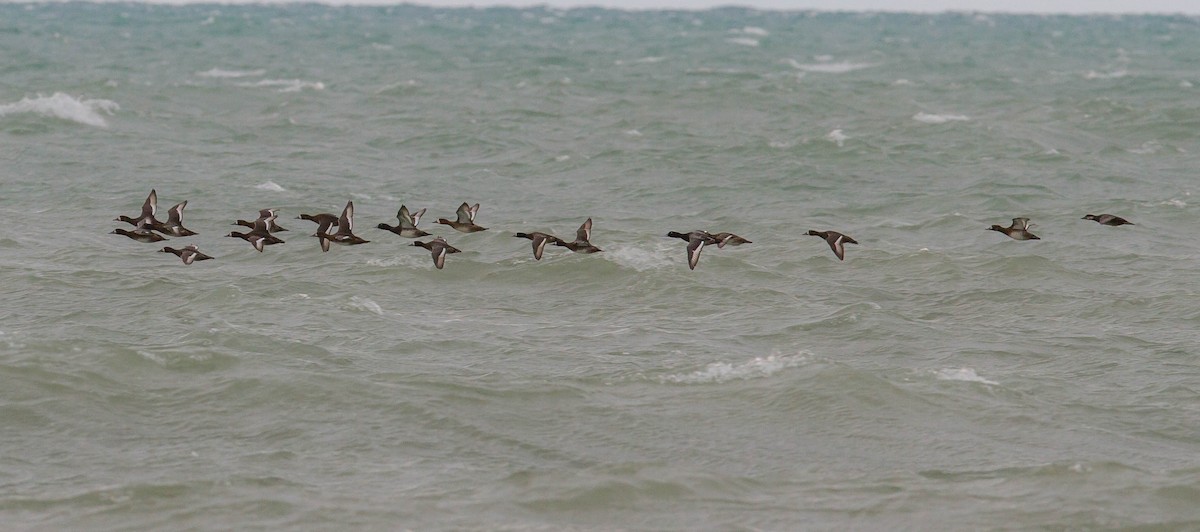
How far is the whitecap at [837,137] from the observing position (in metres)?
49.4

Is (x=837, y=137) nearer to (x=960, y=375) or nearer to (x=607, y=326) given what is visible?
(x=607, y=326)

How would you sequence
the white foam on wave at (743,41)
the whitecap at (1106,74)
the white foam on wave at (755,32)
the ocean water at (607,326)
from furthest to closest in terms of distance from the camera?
the white foam on wave at (755,32), the white foam on wave at (743,41), the whitecap at (1106,74), the ocean water at (607,326)

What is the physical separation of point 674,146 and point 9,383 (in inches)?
1157

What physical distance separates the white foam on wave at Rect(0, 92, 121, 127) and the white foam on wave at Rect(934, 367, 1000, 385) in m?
37.4

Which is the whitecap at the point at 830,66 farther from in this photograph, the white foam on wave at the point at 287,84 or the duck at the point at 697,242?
the duck at the point at 697,242

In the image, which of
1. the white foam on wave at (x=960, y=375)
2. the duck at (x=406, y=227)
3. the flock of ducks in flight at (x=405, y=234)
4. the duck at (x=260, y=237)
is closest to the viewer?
the white foam on wave at (x=960, y=375)

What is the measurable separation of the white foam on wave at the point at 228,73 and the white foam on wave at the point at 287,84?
3.04 meters

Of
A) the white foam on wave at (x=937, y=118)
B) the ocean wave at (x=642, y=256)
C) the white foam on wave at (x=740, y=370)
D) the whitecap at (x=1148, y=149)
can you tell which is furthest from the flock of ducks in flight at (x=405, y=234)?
the white foam on wave at (x=937, y=118)

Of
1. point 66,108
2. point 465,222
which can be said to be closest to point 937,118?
point 465,222

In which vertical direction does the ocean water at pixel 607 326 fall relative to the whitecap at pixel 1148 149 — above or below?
below

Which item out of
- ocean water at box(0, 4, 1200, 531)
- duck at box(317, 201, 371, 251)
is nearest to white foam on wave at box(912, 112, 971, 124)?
ocean water at box(0, 4, 1200, 531)

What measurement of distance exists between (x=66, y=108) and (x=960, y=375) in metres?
41.1

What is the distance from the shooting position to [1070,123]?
2208 inches

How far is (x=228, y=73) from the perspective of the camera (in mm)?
74562
